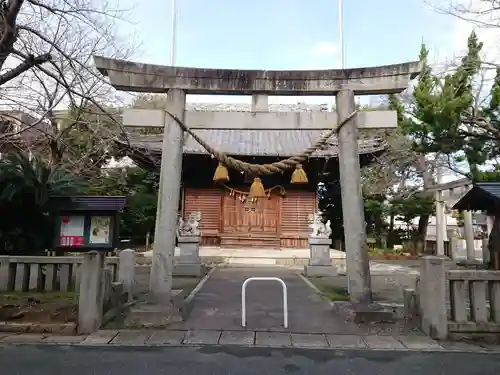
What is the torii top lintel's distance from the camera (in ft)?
21.9

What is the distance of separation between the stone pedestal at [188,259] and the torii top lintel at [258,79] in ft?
23.0

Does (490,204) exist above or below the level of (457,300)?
above

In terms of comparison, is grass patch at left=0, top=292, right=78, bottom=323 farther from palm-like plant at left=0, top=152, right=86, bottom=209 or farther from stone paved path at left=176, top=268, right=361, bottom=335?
palm-like plant at left=0, top=152, right=86, bottom=209

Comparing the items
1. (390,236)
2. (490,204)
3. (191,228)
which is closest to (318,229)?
(191,228)

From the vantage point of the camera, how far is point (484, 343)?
17.5 feet

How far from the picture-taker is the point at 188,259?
503 inches

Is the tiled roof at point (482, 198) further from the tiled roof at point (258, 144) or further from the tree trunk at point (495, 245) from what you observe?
the tiled roof at point (258, 144)

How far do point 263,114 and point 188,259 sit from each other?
7.31 meters

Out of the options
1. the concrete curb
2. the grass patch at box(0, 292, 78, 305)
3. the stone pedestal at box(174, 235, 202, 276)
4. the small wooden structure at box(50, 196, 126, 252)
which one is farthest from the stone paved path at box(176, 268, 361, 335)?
the small wooden structure at box(50, 196, 126, 252)

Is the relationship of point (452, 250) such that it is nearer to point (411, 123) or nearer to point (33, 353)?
point (411, 123)

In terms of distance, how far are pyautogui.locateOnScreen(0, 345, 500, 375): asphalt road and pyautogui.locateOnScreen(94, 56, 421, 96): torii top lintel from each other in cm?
428

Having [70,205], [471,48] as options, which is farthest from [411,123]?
[70,205]

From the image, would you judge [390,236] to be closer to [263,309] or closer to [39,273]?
[263,309]

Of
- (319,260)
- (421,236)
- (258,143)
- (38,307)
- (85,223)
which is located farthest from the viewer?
(421,236)
